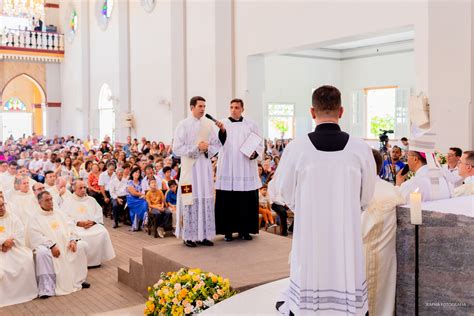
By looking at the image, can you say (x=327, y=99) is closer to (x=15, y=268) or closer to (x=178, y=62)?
(x=15, y=268)

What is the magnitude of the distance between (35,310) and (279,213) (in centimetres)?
445

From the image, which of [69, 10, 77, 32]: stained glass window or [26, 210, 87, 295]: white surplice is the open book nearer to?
[26, 210, 87, 295]: white surplice

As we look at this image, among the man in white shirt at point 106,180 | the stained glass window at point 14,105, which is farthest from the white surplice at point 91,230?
the stained glass window at point 14,105

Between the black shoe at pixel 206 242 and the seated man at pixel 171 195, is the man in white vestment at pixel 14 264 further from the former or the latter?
the seated man at pixel 171 195

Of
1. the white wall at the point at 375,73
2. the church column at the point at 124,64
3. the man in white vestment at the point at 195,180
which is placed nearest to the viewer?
the man in white vestment at the point at 195,180

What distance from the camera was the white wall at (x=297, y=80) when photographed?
20.4 metres

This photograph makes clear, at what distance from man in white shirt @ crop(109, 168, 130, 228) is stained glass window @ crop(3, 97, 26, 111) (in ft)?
79.5

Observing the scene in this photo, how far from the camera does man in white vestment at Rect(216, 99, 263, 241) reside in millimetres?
6230

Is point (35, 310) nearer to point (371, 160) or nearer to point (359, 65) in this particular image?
point (371, 160)

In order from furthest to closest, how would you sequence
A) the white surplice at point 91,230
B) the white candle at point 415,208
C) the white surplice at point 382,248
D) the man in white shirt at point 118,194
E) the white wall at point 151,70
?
the white wall at point 151,70 → the man in white shirt at point 118,194 → the white surplice at point 91,230 → the white surplice at point 382,248 → the white candle at point 415,208

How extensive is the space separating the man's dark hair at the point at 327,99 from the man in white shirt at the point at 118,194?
814cm

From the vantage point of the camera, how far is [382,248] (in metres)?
3.39

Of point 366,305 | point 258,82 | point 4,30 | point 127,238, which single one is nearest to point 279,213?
point 127,238

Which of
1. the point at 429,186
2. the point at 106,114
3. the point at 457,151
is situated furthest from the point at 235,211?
the point at 106,114
